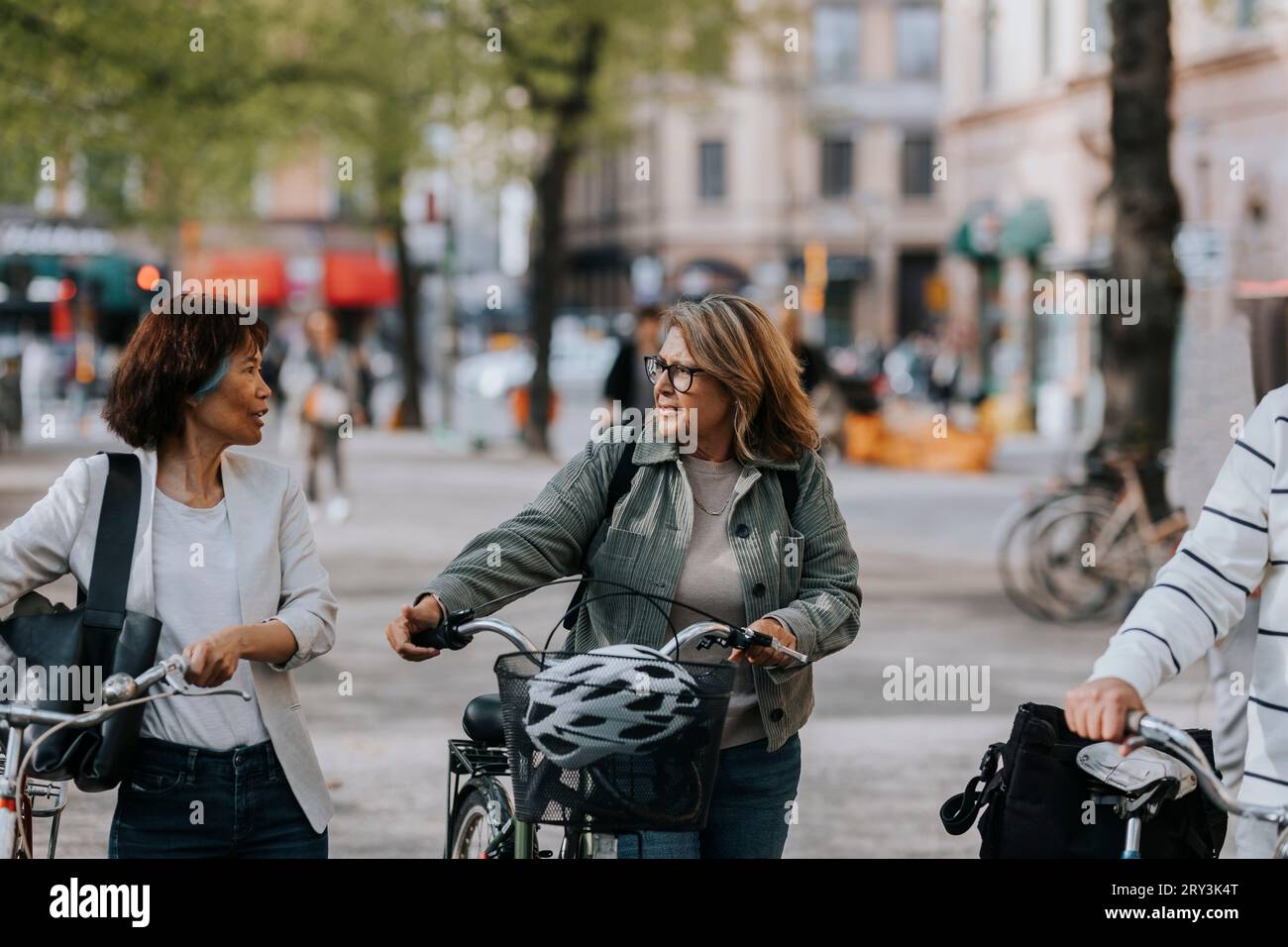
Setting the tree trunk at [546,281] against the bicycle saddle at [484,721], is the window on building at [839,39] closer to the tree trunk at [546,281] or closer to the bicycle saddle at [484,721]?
the tree trunk at [546,281]

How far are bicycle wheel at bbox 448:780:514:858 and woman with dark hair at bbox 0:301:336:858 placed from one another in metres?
0.39

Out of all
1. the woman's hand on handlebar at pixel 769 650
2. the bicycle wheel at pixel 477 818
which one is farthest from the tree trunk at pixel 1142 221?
the woman's hand on handlebar at pixel 769 650

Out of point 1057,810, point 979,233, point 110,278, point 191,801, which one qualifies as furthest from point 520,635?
point 110,278

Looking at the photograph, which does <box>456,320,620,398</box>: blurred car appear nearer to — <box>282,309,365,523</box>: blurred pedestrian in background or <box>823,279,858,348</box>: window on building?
<box>823,279,858,348</box>: window on building

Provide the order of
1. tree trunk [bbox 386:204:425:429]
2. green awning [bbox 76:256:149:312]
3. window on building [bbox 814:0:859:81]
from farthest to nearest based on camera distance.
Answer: window on building [bbox 814:0:859:81] < green awning [bbox 76:256:149:312] < tree trunk [bbox 386:204:425:429]

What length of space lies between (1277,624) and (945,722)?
19.5 feet

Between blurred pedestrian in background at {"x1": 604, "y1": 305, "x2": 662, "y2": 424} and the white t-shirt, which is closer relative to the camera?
the white t-shirt

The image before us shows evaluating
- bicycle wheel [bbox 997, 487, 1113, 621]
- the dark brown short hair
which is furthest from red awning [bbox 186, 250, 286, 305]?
the dark brown short hair

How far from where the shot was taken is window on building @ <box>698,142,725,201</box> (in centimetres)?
6341

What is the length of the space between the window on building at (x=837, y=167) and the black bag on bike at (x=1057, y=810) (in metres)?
60.7
